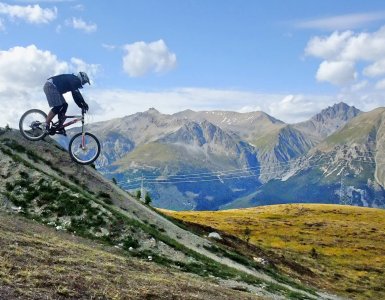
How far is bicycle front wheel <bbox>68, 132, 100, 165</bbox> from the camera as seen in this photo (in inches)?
1316

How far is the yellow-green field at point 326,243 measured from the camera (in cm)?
7970

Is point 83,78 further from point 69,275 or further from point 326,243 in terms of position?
point 326,243

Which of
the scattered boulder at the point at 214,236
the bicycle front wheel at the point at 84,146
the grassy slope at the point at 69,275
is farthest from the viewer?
the scattered boulder at the point at 214,236

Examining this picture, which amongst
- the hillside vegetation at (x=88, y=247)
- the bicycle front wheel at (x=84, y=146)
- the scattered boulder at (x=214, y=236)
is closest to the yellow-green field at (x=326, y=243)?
the scattered boulder at (x=214, y=236)

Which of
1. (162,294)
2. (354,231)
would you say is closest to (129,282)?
(162,294)

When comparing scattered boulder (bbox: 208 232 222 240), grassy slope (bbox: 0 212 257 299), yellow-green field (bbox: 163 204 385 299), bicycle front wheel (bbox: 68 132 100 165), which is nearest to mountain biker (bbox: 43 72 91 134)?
bicycle front wheel (bbox: 68 132 100 165)

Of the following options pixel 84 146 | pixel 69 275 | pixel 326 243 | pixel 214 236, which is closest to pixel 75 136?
pixel 84 146

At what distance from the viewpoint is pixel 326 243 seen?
133 meters

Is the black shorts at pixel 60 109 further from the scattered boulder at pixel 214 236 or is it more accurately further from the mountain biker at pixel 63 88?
the scattered boulder at pixel 214 236

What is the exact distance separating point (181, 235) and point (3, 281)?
35386 mm

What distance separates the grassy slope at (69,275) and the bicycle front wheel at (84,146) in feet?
20.9

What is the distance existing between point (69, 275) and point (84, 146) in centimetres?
1481

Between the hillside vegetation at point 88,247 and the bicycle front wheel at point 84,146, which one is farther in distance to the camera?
the bicycle front wheel at point 84,146

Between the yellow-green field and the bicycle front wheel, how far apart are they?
4069cm
